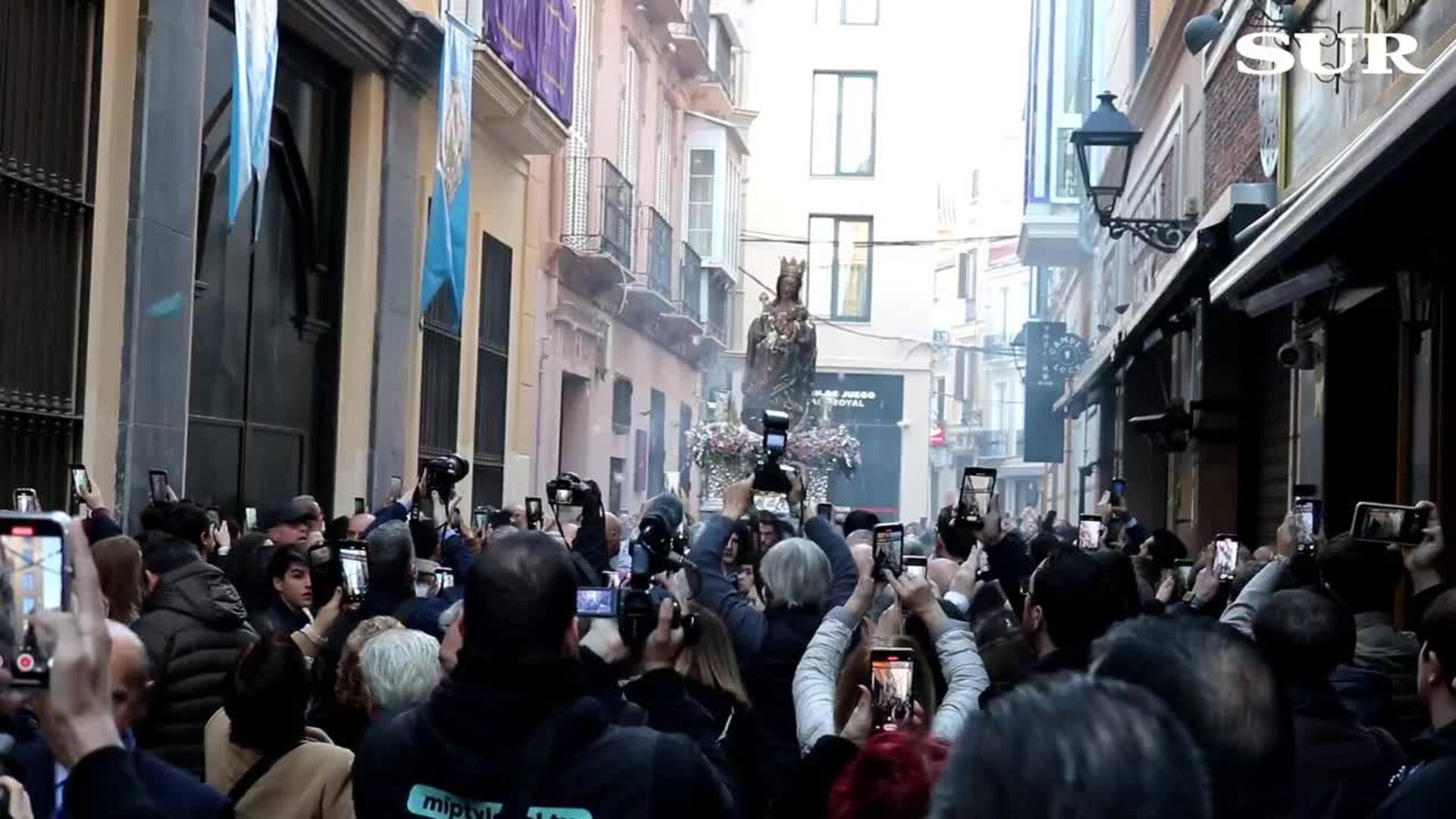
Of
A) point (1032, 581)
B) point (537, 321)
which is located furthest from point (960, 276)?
point (1032, 581)

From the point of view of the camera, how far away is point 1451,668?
4352mm

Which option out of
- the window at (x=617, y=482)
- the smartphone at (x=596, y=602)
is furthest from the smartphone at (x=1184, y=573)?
the window at (x=617, y=482)

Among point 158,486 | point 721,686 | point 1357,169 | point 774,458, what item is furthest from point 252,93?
point 721,686

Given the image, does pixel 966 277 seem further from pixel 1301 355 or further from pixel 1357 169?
pixel 1357 169

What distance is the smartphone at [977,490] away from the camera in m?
8.95

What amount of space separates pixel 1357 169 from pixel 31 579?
19.2 ft

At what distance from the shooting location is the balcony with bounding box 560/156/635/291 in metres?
24.6

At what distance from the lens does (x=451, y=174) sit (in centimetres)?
1619

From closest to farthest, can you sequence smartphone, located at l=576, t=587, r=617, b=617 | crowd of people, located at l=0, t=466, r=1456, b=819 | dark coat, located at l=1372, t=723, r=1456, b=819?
crowd of people, located at l=0, t=466, r=1456, b=819, dark coat, located at l=1372, t=723, r=1456, b=819, smartphone, located at l=576, t=587, r=617, b=617

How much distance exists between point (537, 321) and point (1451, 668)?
19133mm

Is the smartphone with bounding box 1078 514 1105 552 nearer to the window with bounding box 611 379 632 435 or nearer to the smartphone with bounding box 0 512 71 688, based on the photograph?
the smartphone with bounding box 0 512 71 688

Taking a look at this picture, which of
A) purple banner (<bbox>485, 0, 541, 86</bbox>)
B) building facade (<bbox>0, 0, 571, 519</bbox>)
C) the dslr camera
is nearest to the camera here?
the dslr camera

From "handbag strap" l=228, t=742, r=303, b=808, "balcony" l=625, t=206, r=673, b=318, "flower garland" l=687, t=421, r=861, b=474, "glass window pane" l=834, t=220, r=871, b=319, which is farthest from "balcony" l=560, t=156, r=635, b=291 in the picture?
"glass window pane" l=834, t=220, r=871, b=319

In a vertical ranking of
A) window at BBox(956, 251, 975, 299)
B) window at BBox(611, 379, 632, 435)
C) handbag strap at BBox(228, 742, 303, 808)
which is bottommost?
handbag strap at BBox(228, 742, 303, 808)
